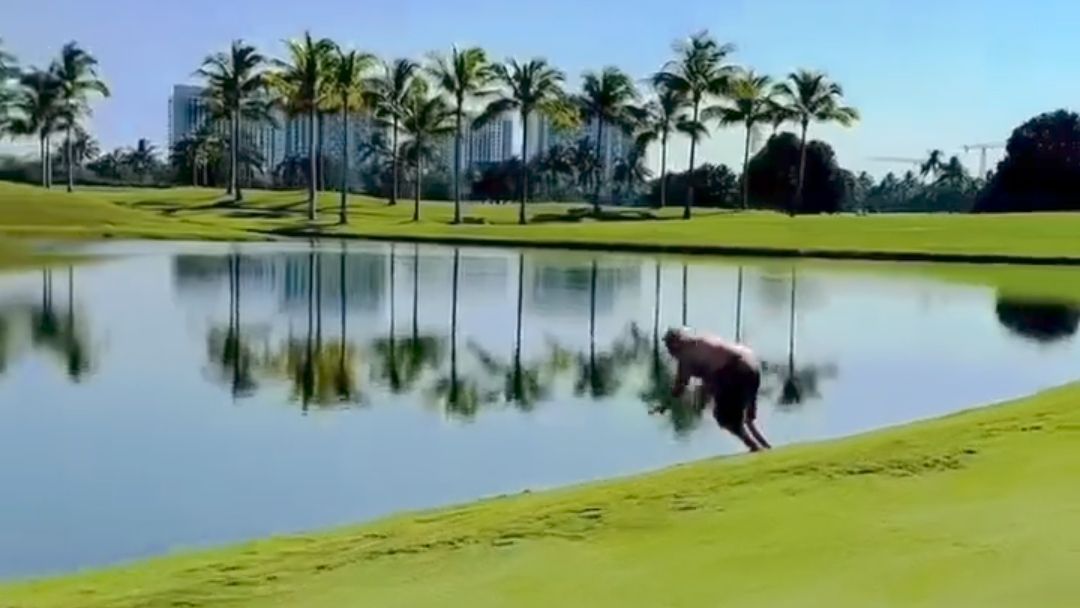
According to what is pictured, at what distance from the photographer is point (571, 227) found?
55469 mm

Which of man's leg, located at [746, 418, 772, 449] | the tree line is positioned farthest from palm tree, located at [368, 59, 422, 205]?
man's leg, located at [746, 418, 772, 449]

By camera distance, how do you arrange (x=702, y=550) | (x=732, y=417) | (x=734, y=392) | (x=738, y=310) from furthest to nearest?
(x=738, y=310) < (x=732, y=417) < (x=734, y=392) < (x=702, y=550)

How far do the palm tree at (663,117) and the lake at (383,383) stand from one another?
36.0 m

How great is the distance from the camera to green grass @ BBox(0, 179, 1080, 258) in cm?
4772

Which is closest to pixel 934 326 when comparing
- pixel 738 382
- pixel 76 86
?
pixel 738 382

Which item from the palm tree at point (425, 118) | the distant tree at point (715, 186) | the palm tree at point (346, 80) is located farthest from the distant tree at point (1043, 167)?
the palm tree at point (346, 80)

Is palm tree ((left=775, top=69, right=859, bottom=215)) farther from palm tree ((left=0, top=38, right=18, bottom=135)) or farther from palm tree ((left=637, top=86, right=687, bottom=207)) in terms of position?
palm tree ((left=0, top=38, right=18, bottom=135))

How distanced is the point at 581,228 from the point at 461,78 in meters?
10.7

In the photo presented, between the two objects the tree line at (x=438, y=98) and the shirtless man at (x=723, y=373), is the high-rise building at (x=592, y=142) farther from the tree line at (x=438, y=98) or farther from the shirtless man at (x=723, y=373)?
the shirtless man at (x=723, y=373)

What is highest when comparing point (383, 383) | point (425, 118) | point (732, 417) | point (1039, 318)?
point (425, 118)

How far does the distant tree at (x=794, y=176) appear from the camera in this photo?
257 feet

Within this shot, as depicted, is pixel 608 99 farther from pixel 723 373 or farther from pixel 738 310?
pixel 723 373

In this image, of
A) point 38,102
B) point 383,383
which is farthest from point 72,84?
point 383,383

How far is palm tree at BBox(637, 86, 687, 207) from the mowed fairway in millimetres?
4323
